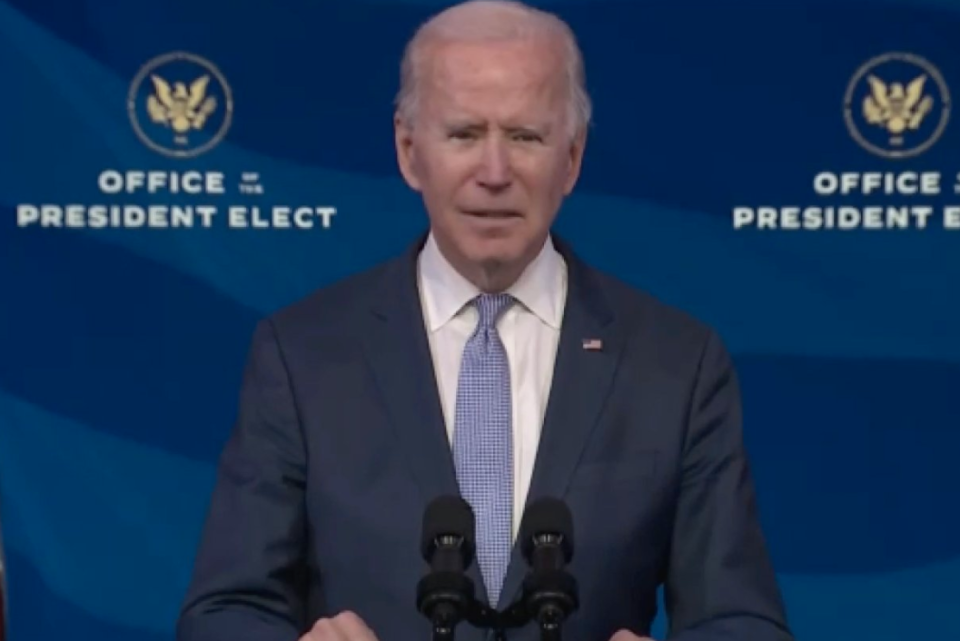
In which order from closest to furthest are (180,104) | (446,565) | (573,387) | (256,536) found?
(446,565)
(256,536)
(573,387)
(180,104)

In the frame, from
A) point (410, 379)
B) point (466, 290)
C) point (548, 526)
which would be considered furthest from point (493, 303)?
point (548, 526)

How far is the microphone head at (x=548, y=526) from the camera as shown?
2.16m

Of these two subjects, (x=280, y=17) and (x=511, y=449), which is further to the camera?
(x=280, y=17)

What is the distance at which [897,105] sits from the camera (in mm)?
3818

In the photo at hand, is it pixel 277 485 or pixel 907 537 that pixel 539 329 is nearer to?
pixel 277 485

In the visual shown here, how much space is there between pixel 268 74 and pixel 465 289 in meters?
1.23

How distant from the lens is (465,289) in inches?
106

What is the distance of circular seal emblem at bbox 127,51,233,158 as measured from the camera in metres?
3.80

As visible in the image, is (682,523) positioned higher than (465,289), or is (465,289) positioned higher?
(465,289)

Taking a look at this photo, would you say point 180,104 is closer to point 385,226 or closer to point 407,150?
point 385,226

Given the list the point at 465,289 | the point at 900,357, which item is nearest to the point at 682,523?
the point at 465,289

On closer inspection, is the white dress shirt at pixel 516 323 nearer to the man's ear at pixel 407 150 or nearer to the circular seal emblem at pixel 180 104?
the man's ear at pixel 407 150

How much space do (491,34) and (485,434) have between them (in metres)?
0.48

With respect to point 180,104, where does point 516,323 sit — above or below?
below
